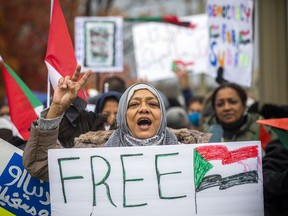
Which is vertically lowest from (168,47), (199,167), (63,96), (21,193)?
(21,193)

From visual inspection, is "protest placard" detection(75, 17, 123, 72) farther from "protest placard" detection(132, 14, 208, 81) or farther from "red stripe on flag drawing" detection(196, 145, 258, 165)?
"red stripe on flag drawing" detection(196, 145, 258, 165)

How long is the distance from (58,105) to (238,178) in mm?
1032

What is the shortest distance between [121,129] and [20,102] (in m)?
1.77

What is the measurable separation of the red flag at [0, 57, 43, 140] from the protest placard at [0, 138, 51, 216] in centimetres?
135

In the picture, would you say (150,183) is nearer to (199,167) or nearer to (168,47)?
(199,167)

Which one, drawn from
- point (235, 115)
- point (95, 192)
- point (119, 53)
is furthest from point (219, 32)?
point (95, 192)

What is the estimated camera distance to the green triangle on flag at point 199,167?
3.75 metres

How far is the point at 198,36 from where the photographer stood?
9.62 metres

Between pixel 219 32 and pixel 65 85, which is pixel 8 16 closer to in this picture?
pixel 219 32

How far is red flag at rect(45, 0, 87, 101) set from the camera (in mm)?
4719

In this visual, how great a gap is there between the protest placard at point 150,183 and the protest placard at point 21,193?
373mm

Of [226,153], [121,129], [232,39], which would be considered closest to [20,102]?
[121,129]

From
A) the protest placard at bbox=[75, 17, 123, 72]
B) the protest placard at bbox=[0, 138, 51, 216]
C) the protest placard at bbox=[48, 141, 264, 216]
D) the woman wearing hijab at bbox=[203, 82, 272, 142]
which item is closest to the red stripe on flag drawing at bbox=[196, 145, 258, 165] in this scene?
the protest placard at bbox=[48, 141, 264, 216]

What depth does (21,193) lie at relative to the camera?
403 centimetres
